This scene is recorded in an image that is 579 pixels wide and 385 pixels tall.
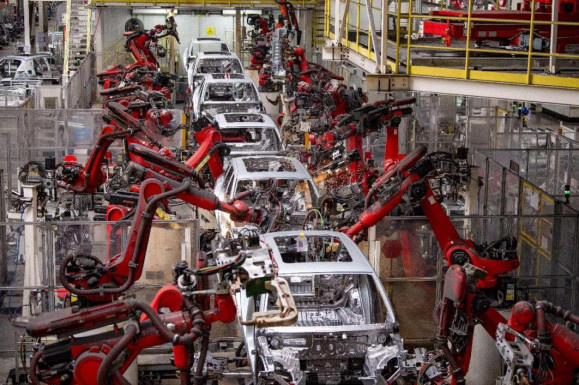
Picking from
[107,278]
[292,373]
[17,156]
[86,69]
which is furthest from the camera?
[86,69]

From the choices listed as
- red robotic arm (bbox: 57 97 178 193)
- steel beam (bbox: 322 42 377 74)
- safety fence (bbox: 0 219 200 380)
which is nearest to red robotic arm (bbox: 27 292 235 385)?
safety fence (bbox: 0 219 200 380)

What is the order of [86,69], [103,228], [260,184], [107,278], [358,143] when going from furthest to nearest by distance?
[86,69], [358,143], [260,184], [103,228], [107,278]

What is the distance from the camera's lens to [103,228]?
39.6 feet

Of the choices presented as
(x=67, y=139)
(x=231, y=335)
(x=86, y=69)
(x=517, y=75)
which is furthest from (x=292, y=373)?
(x=86, y=69)

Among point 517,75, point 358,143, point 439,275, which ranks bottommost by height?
point 439,275

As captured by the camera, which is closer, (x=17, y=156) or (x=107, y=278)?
(x=107, y=278)

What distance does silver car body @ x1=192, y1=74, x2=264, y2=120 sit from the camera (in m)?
19.9

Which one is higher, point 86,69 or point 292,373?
point 86,69

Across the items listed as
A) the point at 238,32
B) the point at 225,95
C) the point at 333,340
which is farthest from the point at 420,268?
the point at 238,32

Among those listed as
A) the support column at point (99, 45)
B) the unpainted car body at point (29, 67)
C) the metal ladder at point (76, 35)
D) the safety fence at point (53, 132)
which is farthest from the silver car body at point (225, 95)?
the support column at point (99, 45)

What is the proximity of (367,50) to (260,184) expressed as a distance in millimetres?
2371

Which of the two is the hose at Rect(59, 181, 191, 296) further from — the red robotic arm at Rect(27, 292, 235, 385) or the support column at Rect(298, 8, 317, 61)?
the support column at Rect(298, 8, 317, 61)

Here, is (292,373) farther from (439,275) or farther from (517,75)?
(517,75)

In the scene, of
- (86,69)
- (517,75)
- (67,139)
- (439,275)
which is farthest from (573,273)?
(86,69)
